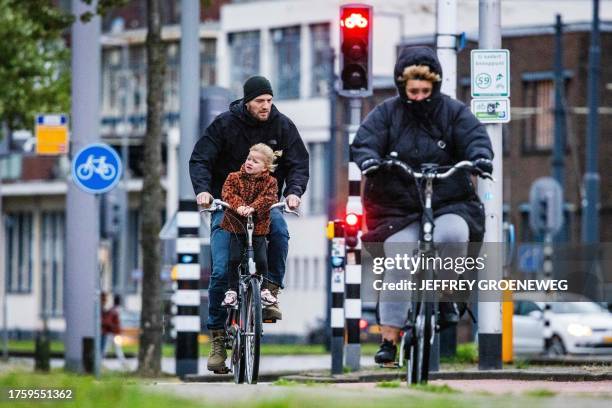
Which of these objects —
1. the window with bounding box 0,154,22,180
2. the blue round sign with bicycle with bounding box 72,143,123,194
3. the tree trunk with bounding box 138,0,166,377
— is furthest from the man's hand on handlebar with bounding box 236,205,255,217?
the window with bounding box 0,154,22,180

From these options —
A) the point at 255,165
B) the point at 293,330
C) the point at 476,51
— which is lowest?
the point at 293,330

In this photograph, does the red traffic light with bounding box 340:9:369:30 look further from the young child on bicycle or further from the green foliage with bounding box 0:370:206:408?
the green foliage with bounding box 0:370:206:408

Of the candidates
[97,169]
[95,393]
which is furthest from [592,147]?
[95,393]

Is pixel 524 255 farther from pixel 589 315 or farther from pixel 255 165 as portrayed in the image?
pixel 255 165

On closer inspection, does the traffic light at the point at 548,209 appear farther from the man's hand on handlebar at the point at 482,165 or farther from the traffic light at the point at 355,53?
the man's hand on handlebar at the point at 482,165

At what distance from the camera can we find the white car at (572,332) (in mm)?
35312

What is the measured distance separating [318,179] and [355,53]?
50.4m

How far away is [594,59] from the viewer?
47500 mm

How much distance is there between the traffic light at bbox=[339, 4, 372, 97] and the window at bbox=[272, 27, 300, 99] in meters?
51.4

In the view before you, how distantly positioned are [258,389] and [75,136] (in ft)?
56.5

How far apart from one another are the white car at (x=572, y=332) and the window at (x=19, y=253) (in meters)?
44.9

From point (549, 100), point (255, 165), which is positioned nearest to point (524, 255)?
point (549, 100)

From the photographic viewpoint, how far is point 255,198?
12.9 metres

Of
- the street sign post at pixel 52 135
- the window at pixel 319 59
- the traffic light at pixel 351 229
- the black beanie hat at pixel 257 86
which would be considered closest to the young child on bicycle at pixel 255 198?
the black beanie hat at pixel 257 86
